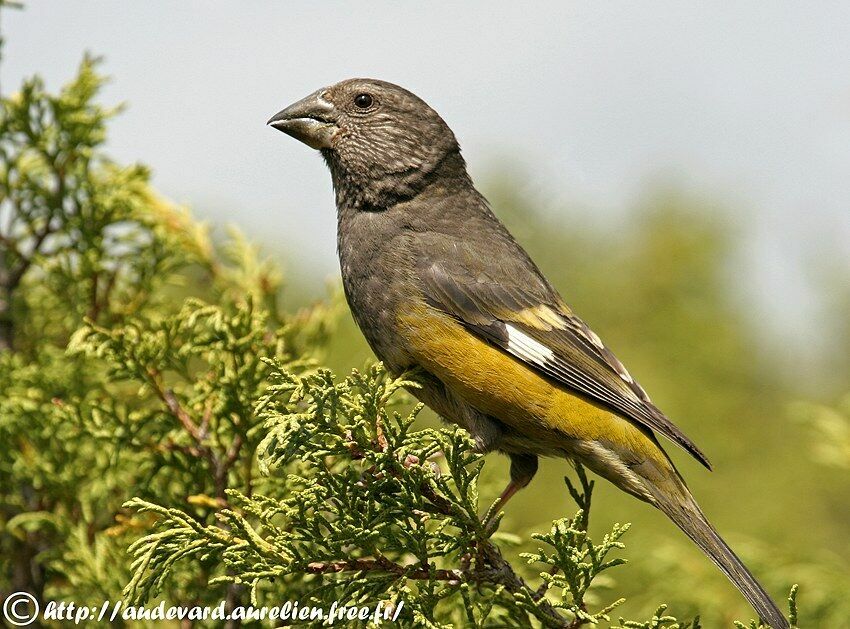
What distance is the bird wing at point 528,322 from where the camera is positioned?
432 centimetres

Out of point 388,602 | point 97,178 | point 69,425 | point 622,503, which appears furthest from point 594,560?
point 622,503

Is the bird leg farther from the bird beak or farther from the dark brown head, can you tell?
the bird beak

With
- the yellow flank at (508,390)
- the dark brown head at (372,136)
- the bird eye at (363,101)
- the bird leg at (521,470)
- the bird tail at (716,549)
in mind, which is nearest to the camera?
the bird tail at (716,549)

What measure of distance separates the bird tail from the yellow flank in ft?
0.62

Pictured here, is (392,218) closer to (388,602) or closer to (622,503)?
(388,602)

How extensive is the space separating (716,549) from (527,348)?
113 centimetres

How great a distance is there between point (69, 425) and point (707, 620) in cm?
362

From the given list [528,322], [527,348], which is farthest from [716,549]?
[528,322]

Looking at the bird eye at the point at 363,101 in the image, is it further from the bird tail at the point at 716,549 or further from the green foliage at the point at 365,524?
the bird tail at the point at 716,549

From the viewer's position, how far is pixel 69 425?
4547 millimetres

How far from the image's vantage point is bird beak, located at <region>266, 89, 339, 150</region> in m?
5.05

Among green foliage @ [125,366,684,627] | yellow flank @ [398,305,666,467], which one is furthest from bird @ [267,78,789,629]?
green foliage @ [125,366,684,627]

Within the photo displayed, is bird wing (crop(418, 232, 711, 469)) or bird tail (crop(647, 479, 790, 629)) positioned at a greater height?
bird wing (crop(418, 232, 711, 469))

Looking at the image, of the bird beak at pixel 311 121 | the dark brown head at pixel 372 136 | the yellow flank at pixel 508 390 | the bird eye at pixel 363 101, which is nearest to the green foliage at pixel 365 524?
the yellow flank at pixel 508 390
